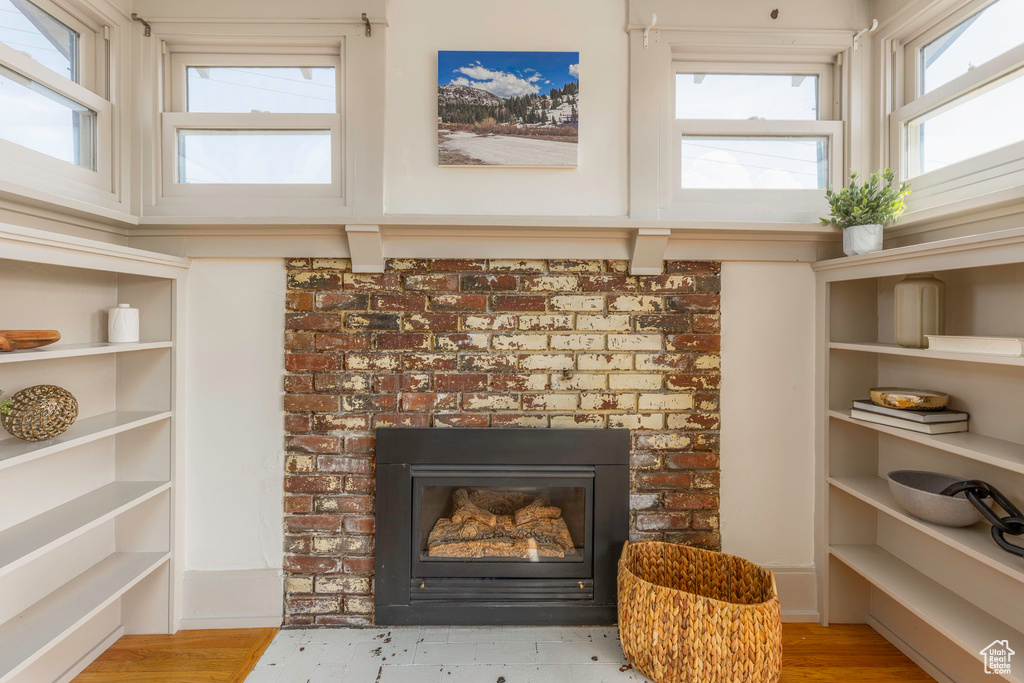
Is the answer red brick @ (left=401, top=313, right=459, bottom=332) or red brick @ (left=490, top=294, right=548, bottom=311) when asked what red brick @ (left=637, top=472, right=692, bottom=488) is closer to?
red brick @ (left=490, top=294, right=548, bottom=311)

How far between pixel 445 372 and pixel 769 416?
1292 millimetres

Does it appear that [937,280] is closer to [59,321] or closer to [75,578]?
[59,321]

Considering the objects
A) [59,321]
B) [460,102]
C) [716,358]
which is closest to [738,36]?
[460,102]

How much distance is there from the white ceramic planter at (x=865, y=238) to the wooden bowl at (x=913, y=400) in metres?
0.48

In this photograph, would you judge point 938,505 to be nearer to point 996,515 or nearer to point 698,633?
point 996,515

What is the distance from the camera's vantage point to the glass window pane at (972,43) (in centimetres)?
144

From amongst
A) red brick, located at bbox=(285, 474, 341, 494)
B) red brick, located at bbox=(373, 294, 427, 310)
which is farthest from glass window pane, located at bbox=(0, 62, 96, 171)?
red brick, located at bbox=(285, 474, 341, 494)

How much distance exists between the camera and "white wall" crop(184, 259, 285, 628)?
1.84m

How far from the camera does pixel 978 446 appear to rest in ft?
4.36

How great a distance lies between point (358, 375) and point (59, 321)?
948 millimetres

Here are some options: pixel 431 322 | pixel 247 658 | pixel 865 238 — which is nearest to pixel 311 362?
pixel 431 322

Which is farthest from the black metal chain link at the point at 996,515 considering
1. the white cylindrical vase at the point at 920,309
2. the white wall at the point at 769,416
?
the white wall at the point at 769,416

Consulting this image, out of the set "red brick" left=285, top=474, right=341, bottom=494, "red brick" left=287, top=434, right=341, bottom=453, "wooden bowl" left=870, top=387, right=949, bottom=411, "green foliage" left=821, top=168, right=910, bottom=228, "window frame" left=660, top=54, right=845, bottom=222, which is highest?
"window frame" left=660, top=54, right=845, bottom=222

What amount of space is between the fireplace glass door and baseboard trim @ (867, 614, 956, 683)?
3.64ft
